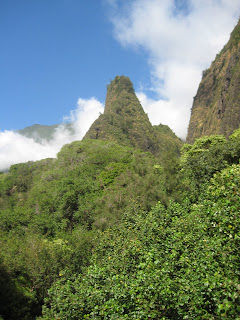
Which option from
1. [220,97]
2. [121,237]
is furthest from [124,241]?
[220,97]

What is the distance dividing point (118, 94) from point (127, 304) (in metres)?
123

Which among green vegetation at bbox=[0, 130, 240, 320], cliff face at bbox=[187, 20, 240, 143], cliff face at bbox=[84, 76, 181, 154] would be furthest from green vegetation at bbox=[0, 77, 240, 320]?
cliff face at bbox=[187, 20, 240, 143]

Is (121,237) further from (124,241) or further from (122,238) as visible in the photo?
(124,241)

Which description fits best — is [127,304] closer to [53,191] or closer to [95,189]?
[95,189]

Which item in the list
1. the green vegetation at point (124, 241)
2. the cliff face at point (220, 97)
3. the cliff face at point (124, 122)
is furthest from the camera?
the cliff face at point (124, 122)

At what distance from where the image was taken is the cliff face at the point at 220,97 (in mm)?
83750

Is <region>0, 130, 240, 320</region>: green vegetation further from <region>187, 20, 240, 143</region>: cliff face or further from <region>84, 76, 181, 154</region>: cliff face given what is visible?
<region>187, 20, 240, 143</region>: cliff face

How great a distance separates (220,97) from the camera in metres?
102

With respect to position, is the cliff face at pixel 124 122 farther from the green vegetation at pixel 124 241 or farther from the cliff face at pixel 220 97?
the green vegetation at pixel 124 241

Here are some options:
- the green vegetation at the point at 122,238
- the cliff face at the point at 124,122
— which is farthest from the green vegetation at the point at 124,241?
the cliff face at the point at 124,122

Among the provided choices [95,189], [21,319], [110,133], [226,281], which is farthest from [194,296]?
[110,133]

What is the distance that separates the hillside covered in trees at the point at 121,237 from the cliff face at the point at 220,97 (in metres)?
36.0

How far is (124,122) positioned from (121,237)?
293 feet

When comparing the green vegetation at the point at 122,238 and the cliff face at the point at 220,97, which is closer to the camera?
the green vegetation at the point at 122,238
